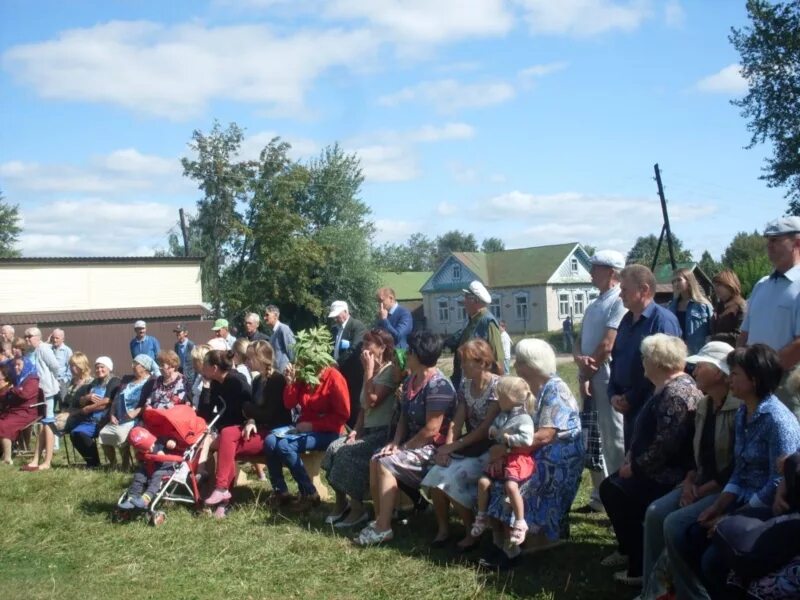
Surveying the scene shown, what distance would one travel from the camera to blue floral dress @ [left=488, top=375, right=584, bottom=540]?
5.33 meters

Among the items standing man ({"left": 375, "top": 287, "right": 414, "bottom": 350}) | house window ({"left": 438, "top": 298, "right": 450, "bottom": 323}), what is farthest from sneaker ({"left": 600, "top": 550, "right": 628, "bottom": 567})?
house window ({"left": 438, "top": 298, "right": 450, "bottom": 323})

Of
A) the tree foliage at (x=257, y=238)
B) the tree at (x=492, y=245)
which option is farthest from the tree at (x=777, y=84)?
the tree at (x=492, y=245)

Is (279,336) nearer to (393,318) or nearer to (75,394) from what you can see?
(393,318)

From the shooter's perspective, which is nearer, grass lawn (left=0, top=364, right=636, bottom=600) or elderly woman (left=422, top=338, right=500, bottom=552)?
grass lawn (left=0, top=364, right=636, bottom=600)

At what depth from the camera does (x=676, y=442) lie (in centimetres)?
471

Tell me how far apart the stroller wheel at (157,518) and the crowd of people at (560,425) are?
0.65 feet

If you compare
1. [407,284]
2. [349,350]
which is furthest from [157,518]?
[407,284]

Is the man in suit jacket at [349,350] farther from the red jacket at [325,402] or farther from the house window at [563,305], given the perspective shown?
the house window at [563,305]

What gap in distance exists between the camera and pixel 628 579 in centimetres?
484

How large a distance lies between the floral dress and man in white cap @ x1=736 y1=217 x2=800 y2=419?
1.85 m

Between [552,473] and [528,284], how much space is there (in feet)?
161

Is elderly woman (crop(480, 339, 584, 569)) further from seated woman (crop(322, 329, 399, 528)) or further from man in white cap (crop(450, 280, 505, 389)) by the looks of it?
seated woman (crop(322, 329, 399, 528))

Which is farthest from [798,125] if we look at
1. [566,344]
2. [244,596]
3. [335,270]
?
[244,596]

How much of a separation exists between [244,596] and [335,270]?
37.9 metres
